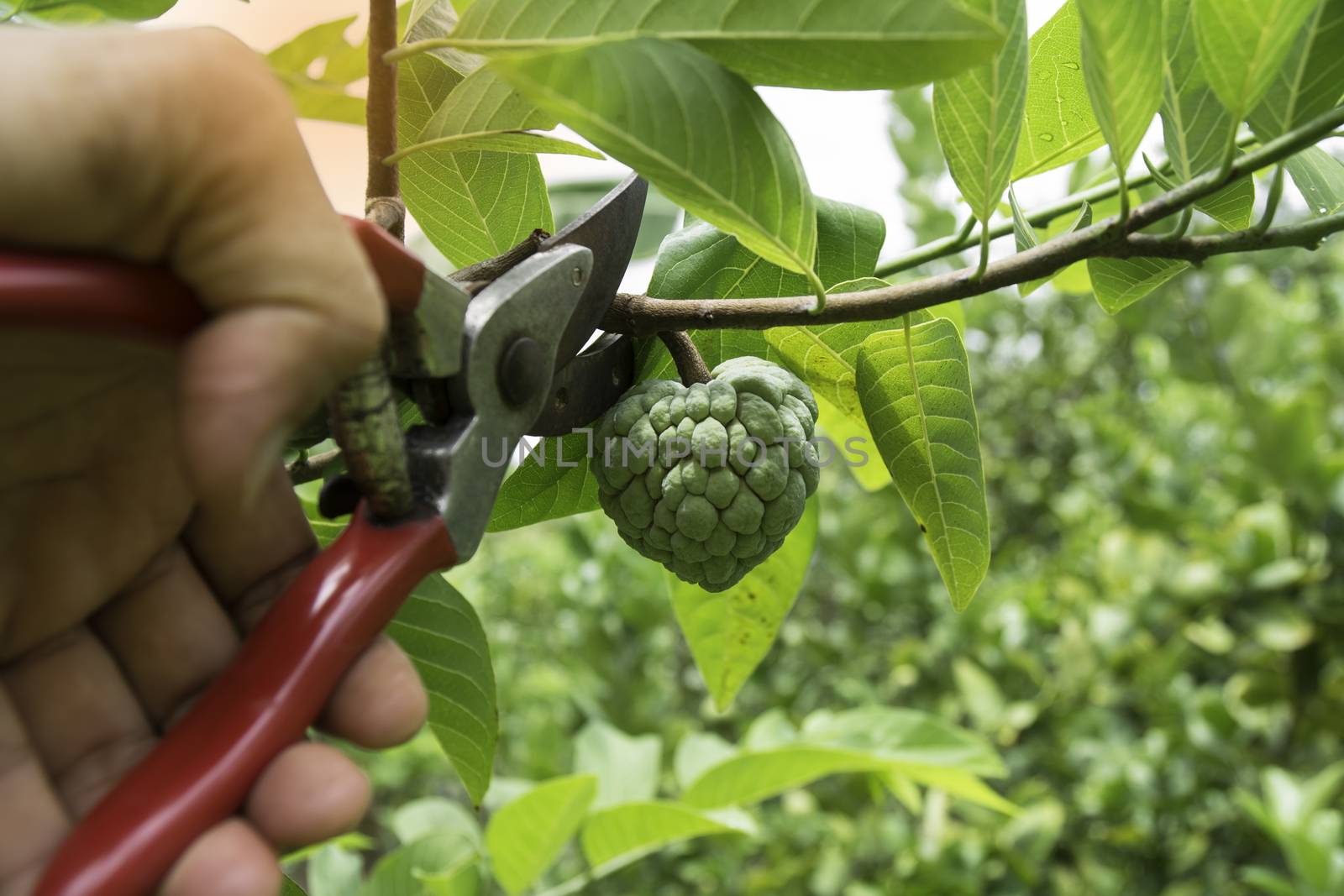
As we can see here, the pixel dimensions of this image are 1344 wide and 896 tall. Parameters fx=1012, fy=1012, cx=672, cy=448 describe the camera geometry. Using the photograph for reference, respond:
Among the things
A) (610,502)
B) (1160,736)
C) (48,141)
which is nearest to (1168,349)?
(1160,736)

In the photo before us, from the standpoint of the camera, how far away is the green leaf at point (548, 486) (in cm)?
84

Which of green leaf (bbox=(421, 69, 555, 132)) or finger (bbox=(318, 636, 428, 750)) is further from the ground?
green leaf (bbox=(421, 69, 555, 132))

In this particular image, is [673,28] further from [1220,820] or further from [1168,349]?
[1168,349]

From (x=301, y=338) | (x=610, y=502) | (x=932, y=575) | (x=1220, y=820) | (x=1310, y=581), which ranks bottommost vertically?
(x=1220, y=820)

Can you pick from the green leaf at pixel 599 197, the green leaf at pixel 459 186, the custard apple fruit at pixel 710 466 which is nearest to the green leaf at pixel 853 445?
the custard apple fruit at pixel 710 466

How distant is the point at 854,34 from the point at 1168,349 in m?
2.41

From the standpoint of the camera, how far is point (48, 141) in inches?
14.6

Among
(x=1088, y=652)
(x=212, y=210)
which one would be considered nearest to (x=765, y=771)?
(x=212, y=210)

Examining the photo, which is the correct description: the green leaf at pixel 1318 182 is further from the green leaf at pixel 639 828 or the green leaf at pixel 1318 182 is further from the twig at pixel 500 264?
the green leaf at pixel 639 828

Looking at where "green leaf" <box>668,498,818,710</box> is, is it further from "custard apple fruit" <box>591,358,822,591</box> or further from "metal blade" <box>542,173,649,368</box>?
"metal blade" <box>542,173,649,368</box>

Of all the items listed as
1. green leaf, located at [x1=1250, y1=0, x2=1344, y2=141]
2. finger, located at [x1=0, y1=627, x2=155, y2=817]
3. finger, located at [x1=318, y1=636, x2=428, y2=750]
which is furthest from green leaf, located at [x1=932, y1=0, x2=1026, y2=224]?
finger, located at [x1=0, y1=627, x2=155, y2=817]

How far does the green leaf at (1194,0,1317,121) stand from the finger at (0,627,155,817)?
0.72 metres

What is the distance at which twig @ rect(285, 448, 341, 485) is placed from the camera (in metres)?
0.79

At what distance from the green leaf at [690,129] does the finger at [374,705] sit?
0.94ft
